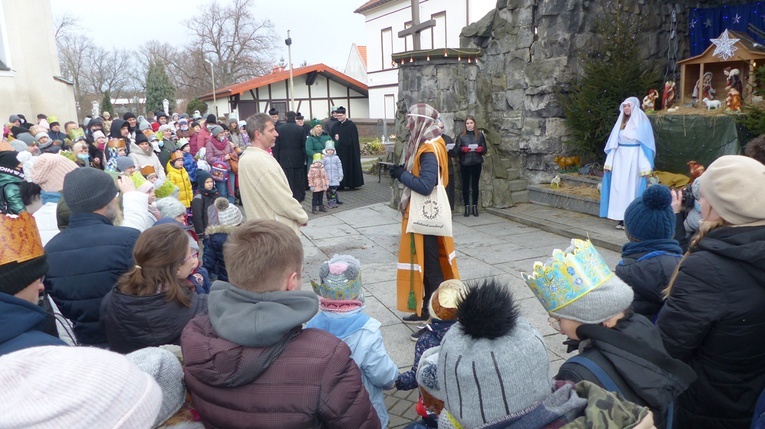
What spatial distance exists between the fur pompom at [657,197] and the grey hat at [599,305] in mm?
886

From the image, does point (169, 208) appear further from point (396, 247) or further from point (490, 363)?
point (490, 363)

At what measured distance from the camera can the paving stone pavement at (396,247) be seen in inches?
179

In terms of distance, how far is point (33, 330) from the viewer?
1771 mm

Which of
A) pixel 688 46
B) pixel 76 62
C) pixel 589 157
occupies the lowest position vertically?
pixel 589 157

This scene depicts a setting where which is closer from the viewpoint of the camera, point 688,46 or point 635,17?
point 635,17

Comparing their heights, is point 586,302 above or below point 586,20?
below

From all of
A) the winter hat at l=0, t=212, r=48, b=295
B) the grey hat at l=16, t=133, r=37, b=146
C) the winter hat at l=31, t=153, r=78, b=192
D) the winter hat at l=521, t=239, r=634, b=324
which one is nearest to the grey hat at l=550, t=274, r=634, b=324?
the winter hat at l=521, t=239, r=634, b=324

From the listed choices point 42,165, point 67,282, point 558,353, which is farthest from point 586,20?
point 67,282

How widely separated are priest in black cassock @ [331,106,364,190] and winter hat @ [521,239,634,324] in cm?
1076

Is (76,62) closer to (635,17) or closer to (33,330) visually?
(635,17)

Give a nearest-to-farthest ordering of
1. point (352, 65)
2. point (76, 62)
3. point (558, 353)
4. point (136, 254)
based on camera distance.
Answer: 1. point (136, 254)
2. point (558, 353)
3. point (352, 65)
4. point (76, 62)

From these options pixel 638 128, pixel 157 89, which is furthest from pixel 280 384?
pixel 157 89

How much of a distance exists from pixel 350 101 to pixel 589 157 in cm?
2386

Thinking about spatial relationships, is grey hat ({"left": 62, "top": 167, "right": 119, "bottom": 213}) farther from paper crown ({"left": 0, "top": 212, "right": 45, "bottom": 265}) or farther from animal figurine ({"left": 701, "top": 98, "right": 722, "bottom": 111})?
animal figurine ({"left": 701, "top": 98, "right": 722, "bottom": 111})
